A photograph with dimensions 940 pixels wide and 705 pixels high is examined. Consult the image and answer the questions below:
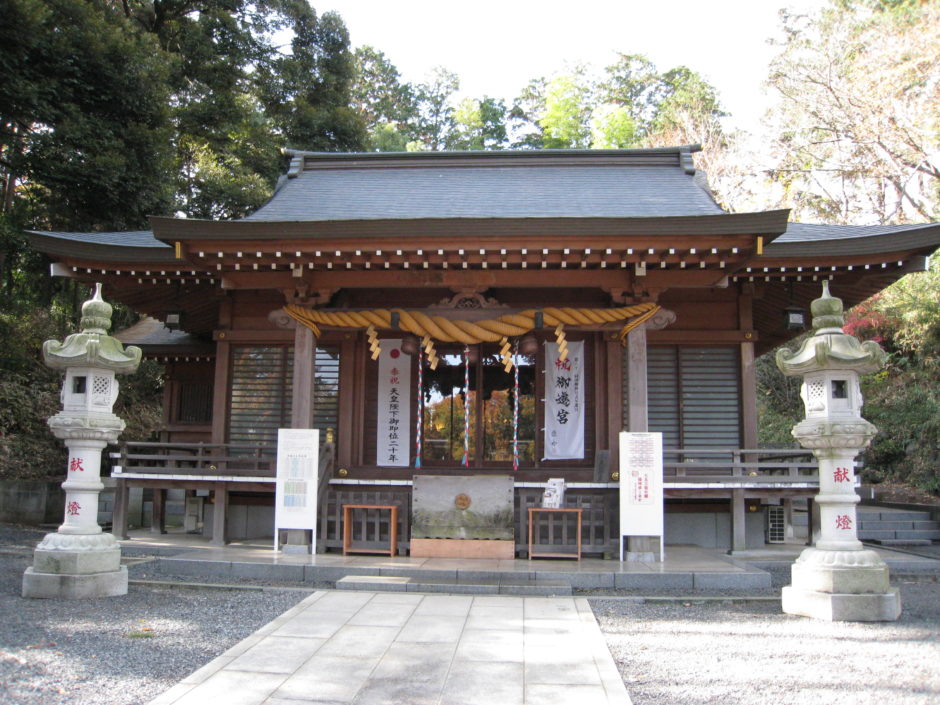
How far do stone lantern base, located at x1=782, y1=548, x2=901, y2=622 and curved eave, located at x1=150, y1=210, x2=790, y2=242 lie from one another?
3.24 m

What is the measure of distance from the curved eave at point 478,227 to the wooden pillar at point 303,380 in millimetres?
1319

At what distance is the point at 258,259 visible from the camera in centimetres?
774

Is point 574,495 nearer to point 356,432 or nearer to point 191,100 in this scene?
point 356,432

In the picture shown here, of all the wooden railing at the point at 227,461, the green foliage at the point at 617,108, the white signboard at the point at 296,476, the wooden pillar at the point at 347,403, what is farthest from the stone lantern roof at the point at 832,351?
the green foliage at the point at 617,108

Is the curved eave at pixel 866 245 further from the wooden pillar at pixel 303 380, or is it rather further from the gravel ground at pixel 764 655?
the wooden pillar at pixel 303 380

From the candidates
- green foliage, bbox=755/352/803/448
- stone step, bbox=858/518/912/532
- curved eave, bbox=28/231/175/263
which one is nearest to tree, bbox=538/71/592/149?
green foliage, bbox=755/352/803/448

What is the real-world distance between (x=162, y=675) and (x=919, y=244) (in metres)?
8.24

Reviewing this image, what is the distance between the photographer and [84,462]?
6.15 m

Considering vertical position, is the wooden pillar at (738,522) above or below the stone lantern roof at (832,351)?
below

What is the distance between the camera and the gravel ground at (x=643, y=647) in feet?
12.2

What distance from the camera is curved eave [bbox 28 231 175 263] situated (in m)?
8.15

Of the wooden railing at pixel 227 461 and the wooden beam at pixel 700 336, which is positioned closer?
the wooden railing at pixel 227 461

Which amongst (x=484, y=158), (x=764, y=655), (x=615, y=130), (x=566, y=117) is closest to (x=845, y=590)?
(x=764, y=655)

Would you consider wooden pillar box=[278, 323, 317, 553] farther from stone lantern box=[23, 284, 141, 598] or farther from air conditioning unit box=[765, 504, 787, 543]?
air conditioning unit box=[765, 504, 787, 543]
